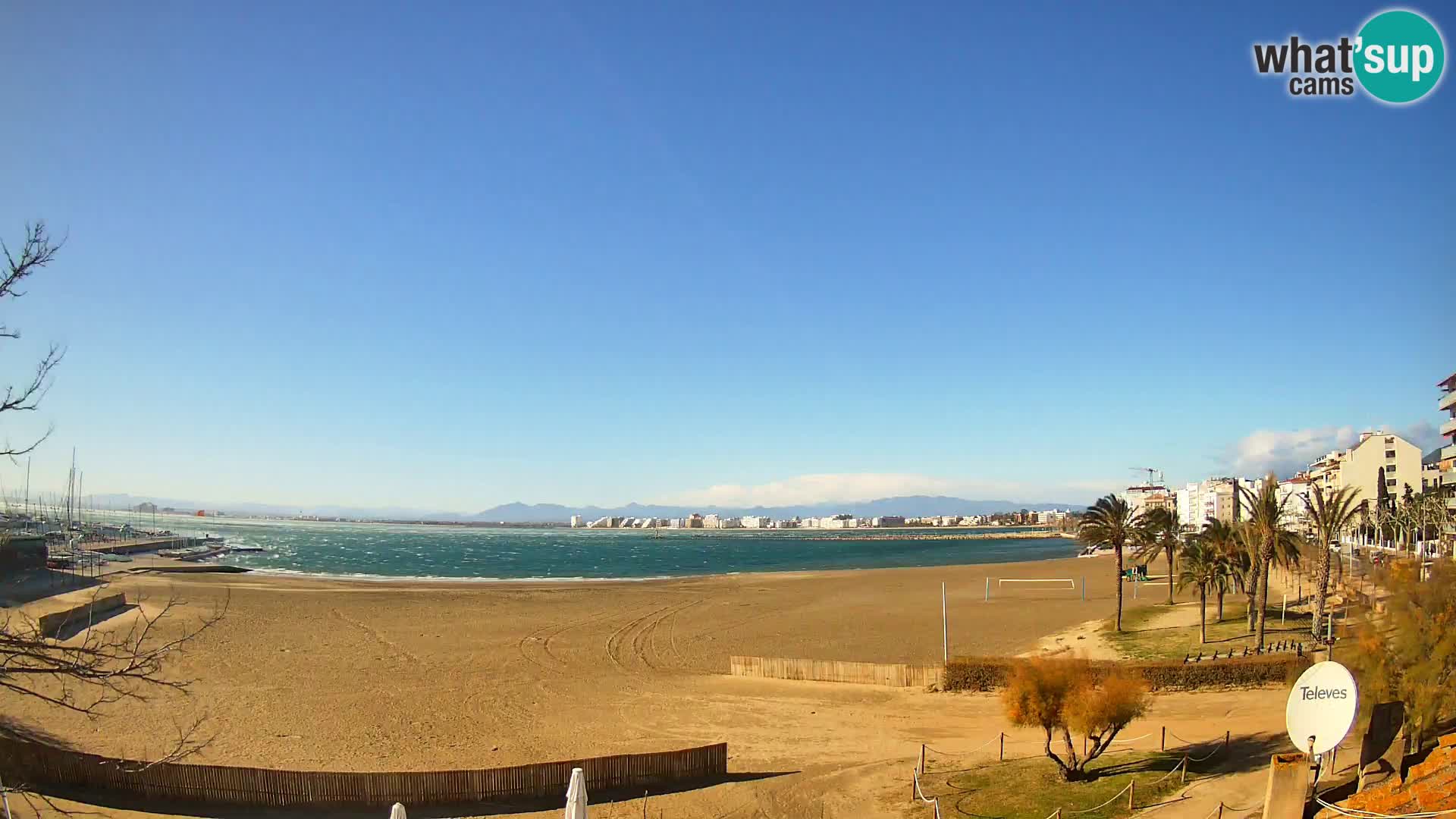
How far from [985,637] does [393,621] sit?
34.0 m

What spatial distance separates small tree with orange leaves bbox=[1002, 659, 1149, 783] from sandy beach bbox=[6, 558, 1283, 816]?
11.7ft

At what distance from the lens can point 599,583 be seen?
77625 mm

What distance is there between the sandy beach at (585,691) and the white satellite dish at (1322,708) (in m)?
7.89

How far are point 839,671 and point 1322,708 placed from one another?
17762 mm

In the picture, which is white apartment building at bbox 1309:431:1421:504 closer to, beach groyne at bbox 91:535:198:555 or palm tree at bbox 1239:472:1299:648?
palm tree at bbox 1239:472:1299:648

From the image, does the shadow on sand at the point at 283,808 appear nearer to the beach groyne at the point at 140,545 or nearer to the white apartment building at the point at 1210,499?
the beach groyne at the point at 140,545

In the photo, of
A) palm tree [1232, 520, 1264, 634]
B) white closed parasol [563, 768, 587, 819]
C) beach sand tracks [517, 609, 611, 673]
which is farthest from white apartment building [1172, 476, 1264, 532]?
white closed parasol [563, 768, 587, 819]

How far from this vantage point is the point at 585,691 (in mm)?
30734

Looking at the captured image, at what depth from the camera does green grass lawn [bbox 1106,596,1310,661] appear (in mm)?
32156

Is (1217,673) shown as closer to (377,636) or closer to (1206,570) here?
(1206,570)

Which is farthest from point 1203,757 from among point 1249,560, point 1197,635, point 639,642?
point 639,642

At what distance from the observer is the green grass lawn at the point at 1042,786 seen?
54.7ft

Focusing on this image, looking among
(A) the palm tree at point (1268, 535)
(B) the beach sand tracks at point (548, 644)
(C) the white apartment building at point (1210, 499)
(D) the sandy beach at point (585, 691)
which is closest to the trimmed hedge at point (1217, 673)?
(D) the sandy beach at point (585, 691)

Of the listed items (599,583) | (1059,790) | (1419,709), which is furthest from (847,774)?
(599,583)
